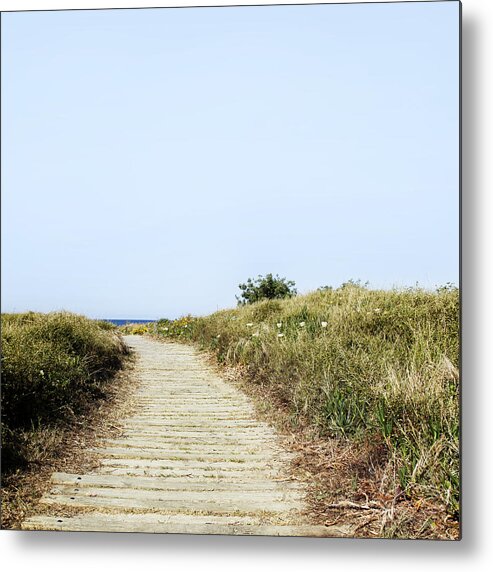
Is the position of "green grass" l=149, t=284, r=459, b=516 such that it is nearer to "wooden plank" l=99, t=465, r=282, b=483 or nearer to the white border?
the white border

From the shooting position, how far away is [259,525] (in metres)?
3.98

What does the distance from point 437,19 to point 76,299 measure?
297 cm

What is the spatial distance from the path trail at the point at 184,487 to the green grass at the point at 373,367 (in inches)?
20.0

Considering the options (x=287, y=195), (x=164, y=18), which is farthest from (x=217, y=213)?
(x=164, y=18)

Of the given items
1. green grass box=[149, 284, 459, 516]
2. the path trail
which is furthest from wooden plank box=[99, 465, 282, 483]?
green grass box=[149, 284, 459, 516]

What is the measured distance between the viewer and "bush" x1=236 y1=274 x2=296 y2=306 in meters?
4.34

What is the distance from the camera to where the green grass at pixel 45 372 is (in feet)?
14.6

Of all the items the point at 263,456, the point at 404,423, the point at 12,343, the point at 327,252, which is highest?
the point at 327,252

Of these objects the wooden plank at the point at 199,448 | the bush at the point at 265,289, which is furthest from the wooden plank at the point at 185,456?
the bush at the point at 265,289

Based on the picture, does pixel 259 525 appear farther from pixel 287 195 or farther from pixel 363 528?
pixel 287 195

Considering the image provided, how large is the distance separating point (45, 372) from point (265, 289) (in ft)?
5.77

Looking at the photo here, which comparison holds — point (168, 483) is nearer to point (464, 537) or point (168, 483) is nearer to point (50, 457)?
point (50, 457)

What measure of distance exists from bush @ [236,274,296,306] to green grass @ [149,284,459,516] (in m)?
0.10

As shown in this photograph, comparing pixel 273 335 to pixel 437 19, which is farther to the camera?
pixel 273 335
